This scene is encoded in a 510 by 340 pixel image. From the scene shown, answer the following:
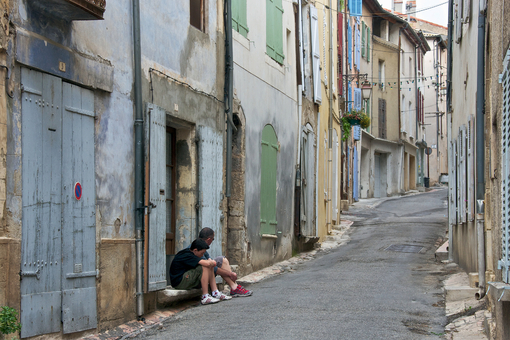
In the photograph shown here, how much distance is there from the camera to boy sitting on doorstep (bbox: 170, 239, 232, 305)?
805 centimetres

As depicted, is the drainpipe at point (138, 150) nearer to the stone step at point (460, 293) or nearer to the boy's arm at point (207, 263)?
the boy's arm at point (207, 263)

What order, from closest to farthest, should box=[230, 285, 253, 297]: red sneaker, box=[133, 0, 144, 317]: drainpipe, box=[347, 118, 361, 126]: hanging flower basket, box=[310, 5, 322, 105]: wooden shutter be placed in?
1. box=[133, 0, 144, 317]: drainpipe
2. box=[230, 285, 253, 297]: red sneaker
3. box=[310, 5, 322, 105]: wooden shutter
4. box=[347, 118, 361, 126]: hanging flower basket

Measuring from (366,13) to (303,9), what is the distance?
1590cm

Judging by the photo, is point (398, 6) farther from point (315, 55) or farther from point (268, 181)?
point (268, 181)

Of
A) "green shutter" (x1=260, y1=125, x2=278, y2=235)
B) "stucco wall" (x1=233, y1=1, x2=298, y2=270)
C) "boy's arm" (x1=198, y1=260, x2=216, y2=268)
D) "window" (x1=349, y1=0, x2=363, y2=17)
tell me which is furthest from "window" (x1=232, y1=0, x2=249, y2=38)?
"window" (x1=349, y1=0, x2=363, y2=17)

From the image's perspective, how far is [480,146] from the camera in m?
7.90

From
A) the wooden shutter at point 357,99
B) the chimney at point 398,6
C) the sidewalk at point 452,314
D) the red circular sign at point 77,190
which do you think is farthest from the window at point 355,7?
the red circular sign at point 77,190

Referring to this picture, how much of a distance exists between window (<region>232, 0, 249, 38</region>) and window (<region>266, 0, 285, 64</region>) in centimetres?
125

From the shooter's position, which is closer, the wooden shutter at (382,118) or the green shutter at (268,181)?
the green shutter at (268,181)

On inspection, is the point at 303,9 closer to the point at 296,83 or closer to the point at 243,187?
the point at 296,83

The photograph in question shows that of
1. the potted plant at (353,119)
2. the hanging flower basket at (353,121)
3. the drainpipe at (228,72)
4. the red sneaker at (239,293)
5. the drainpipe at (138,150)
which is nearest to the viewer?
the drainpipe at (138,150)

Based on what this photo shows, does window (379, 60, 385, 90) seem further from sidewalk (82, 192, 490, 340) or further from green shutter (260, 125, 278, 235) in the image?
sidewalk (82, 192, 490, 340)

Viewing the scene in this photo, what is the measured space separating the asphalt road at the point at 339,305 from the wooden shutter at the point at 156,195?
1.81 feet

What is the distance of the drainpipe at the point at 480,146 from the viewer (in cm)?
762
